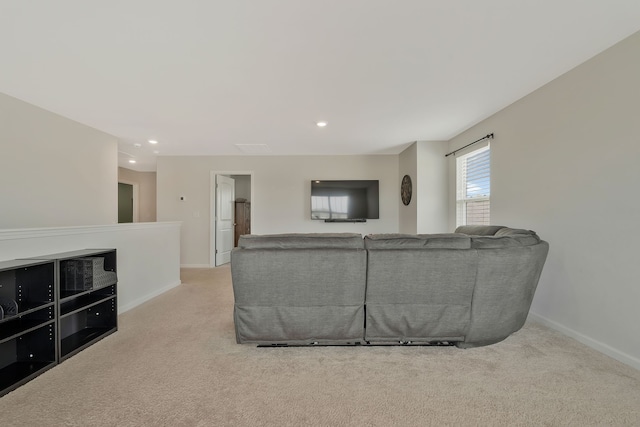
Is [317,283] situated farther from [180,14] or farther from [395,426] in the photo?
[180,14]

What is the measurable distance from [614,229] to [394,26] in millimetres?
2170

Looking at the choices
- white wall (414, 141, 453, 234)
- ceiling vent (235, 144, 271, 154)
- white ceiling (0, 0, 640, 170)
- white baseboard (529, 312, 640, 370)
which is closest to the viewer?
white ceiling (0, 0, 640, 170)

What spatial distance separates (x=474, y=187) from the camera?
154 inches

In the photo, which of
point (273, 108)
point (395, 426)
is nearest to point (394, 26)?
point (273, 108)

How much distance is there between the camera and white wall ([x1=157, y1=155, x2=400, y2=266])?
5.57m

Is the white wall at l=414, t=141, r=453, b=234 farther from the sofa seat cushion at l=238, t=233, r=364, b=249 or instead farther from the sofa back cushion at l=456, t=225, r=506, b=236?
the sofa seat cushion at l=238, t=233, r=364, b=249

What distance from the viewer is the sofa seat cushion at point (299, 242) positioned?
2.13 m

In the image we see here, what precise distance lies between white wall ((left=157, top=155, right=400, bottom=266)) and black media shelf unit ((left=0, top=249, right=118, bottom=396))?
3.20 m

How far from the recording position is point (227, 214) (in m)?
5.96

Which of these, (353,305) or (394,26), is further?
(353,305)

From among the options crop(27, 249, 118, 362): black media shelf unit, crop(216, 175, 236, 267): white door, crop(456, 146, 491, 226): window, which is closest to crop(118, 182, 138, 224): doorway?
crop(216, 175, 236, 267): white door

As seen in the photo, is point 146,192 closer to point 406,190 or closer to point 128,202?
point 128,202

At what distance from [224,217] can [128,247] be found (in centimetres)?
277

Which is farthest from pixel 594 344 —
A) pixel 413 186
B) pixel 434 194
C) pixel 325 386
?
pixel 413 186
